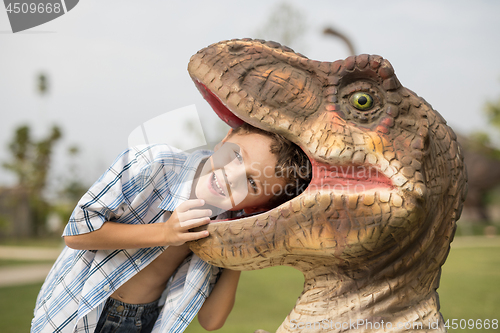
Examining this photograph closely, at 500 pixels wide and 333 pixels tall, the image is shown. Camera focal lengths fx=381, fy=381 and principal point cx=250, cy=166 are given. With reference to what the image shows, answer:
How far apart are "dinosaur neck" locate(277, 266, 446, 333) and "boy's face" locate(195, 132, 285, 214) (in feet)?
0.70

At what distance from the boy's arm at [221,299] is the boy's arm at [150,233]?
24 cm

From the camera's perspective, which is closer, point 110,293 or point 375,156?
point 375,156

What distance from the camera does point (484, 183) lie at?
1066 centimetres

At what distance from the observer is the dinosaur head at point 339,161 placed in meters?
0.70

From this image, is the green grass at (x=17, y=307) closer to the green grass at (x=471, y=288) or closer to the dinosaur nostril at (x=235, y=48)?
the dinosaur nostril at (x=235, y=48)

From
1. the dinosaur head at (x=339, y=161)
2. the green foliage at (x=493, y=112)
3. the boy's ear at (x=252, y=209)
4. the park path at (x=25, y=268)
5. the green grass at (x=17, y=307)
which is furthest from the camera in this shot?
the green foliage at (x=493, y=112)

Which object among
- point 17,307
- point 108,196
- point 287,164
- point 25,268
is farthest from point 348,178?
point 25,268

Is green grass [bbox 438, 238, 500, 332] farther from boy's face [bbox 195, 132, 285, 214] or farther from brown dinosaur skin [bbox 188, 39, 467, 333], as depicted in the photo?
boy's face [bbox 195, 132, 285, 214]

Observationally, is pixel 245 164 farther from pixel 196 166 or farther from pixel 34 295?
pixel 34 295

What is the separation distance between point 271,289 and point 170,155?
3.25 metres

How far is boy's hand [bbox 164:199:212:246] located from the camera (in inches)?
30.1

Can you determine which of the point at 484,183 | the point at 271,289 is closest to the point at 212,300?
the point at 271,289

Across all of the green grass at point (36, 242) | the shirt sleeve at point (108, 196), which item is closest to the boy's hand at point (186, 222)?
the shirt sleeve at point (108, 196)

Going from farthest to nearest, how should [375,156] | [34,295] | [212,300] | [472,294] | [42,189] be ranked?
[42,189] → [34,295] → [472,294] → [212,300] → [375,156]
